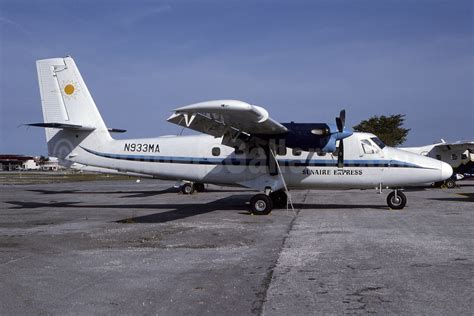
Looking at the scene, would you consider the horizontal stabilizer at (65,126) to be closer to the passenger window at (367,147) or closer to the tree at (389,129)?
the passenger window at (367,147)

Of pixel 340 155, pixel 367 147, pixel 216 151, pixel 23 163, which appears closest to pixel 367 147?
pixel 367 147

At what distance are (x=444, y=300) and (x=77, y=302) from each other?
4.28 metres

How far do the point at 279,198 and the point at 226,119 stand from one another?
532 centimetres

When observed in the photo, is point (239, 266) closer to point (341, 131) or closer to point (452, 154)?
point (341, 131)

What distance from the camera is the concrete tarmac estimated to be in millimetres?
5531

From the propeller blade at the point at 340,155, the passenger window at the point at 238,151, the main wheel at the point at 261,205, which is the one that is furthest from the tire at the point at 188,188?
the propeller blade at the point at 340,155

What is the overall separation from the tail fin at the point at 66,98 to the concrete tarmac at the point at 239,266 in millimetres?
5128

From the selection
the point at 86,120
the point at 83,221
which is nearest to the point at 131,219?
the point at 83,221

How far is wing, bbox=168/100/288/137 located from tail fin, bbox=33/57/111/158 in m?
5.15

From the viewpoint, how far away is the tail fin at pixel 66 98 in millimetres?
18391

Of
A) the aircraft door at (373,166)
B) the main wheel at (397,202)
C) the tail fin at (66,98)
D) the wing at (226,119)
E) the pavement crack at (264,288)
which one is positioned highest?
the tail fin at (66,98)

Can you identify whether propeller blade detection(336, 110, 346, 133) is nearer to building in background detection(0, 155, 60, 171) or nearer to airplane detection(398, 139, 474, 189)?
airplane detection(398, 139, 474, 189)

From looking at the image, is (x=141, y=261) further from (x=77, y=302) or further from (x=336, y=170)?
(x=336, y=170)

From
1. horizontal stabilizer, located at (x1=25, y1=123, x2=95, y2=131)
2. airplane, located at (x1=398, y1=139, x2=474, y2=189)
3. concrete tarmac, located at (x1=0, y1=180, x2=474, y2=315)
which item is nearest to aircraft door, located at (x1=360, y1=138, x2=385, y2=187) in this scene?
concrete tarmac, located at (x1=0, y1=180, x2=474, y2=315)
